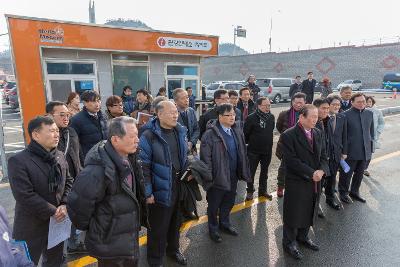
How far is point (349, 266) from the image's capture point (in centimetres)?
342

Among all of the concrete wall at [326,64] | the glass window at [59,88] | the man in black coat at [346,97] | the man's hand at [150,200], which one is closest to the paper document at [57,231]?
the man's hand at [150,200]

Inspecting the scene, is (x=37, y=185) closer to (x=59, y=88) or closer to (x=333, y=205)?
(x=333, y=205)

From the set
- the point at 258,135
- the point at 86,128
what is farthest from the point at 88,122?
the point at 258,135

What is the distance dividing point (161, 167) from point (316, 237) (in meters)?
2.46

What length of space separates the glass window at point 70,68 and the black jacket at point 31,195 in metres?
6.34

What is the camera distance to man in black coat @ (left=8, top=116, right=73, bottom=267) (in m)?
2.49

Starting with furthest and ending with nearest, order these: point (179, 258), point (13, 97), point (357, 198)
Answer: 1. point (13, 97)
2. point (357, 198)
3. point (179, 258)

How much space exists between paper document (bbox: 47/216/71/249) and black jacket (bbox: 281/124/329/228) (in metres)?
2.49

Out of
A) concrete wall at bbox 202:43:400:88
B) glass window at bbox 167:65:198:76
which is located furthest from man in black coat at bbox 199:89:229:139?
concrete wall at bbox 202:43:400:88

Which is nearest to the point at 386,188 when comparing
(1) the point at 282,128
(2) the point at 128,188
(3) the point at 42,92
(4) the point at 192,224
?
(1) the point at 282,128

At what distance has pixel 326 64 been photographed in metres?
40.0

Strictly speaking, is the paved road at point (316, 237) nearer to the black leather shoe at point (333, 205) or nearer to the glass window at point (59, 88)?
the black leather shoe at point (333, 205)

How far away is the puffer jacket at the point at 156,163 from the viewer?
306 centimetres

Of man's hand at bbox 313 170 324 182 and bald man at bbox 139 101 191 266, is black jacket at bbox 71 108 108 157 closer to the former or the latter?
bald man at bbox 139 101 191 266
